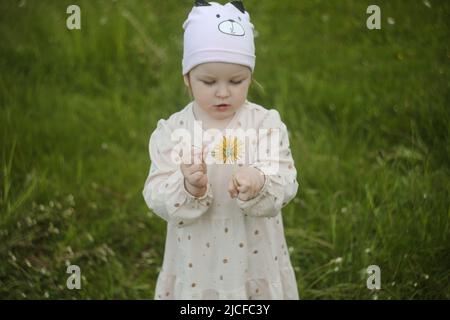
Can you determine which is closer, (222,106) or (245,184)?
(245,184)

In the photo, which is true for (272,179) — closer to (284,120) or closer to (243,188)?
(243,188)

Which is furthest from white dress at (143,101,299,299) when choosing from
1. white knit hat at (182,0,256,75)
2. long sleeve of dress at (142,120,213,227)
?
white knit hat at (182,0,256,75)

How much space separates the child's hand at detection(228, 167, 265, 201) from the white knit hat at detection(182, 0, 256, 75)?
38 cm

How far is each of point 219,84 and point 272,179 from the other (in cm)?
38

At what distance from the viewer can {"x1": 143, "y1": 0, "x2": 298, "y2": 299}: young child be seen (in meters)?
2.14

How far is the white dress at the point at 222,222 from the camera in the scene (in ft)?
7.25

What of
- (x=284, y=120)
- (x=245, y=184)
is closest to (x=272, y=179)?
(x=245, y=184)

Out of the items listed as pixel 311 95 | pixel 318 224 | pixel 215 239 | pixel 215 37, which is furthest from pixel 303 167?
pixel 215 37

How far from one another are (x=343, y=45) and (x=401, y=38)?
0.47 meters

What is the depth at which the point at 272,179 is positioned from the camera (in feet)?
7.19

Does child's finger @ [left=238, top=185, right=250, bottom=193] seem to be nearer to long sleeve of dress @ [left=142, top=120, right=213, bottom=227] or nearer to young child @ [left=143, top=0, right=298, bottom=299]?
young child @ [left=143, top=0, right=298, bottom=299]

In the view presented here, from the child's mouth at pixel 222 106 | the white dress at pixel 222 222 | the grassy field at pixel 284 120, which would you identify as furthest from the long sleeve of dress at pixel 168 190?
the grassy field at pixel 284 120
